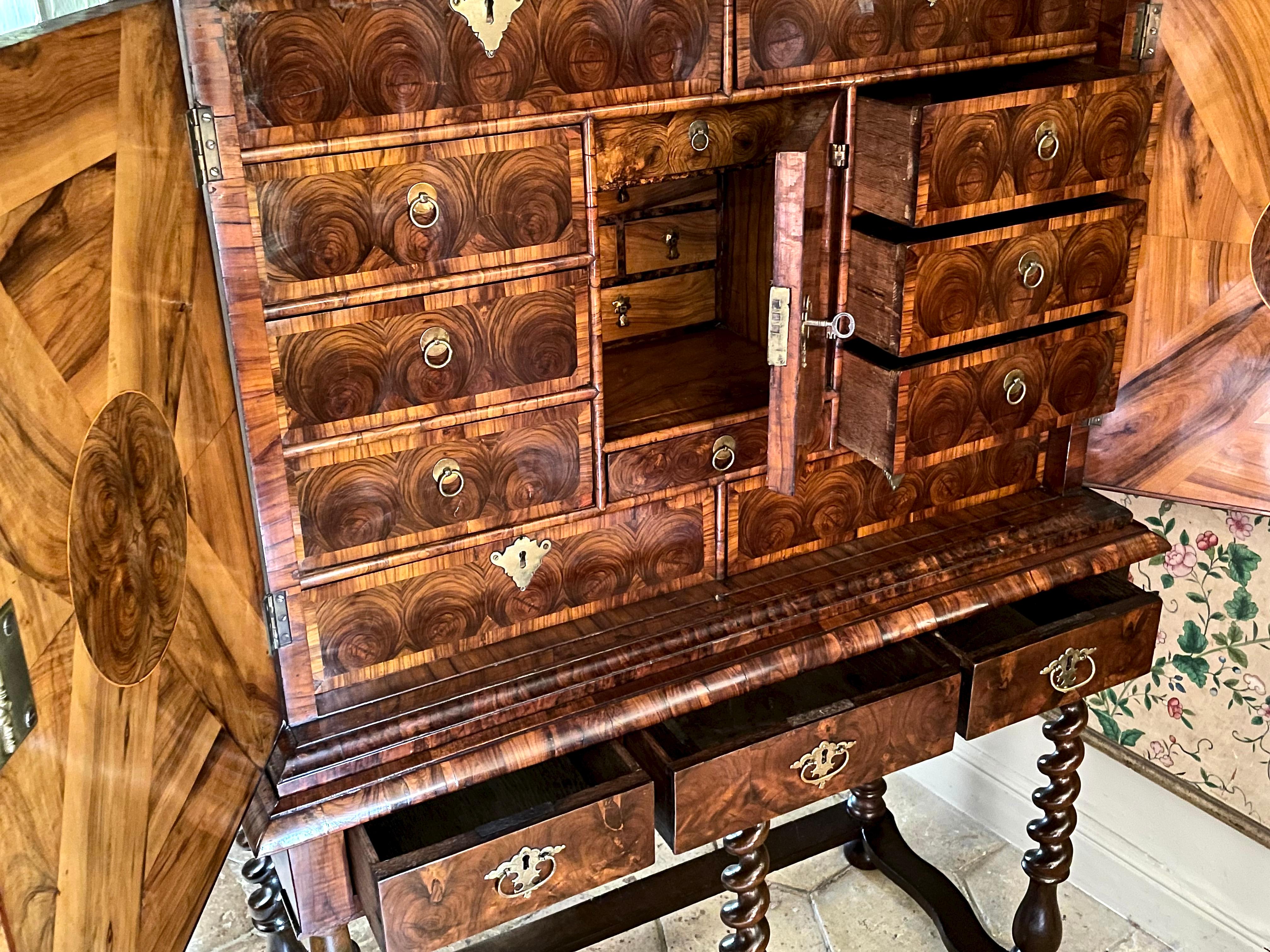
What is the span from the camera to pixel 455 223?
3.36 feet

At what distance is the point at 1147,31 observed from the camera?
1.22 metres

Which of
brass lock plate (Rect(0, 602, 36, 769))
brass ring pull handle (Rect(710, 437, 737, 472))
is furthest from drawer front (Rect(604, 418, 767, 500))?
brass lock plate (Rect(0, 602, 36, 769))

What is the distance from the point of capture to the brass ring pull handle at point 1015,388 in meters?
1.28

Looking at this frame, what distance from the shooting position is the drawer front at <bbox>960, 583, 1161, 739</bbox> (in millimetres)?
1297

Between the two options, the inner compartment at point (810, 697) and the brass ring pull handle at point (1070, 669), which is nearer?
the inner compartment at point (810, 697)

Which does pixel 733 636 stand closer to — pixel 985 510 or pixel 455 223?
pixel 985 510

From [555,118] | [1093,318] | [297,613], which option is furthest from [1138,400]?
[297,613]

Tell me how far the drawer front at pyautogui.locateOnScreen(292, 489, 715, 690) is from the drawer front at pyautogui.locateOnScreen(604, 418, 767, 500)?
0.07 feet

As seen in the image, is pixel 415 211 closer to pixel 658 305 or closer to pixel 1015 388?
pixel 658 305

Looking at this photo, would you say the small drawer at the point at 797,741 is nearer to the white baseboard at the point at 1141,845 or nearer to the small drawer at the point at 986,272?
the small drawer at the point at 986,272

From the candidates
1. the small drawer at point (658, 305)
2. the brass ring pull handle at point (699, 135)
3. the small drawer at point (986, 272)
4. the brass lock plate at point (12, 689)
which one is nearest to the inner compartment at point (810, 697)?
the small drawer at point (986, 272)

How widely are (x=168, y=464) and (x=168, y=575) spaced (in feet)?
0.26

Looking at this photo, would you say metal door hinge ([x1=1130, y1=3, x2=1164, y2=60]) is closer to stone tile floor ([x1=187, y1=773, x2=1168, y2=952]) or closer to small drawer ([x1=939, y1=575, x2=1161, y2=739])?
small drawer ([x1=939, y1=575, x2=1161, y2=739])

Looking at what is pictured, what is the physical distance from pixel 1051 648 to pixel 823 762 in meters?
0.30
